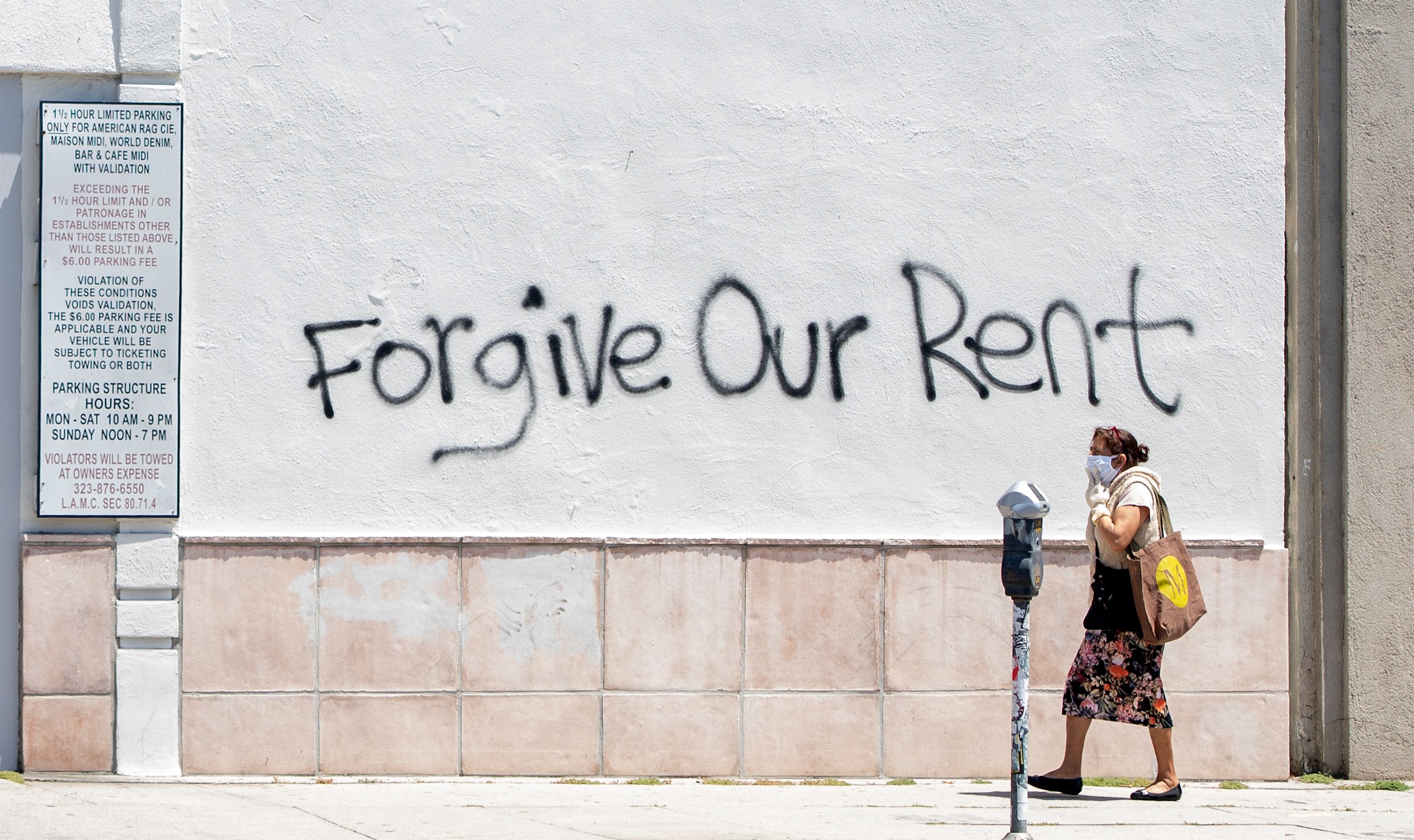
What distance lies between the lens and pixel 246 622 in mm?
6938

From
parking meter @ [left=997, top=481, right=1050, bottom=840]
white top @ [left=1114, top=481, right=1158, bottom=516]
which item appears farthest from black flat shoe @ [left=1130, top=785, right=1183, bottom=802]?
parking meter @ [left=997, top=481, right=1050, bottom=840]

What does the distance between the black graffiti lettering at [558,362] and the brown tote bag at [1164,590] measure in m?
2.57

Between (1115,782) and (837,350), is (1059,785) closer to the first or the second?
(1115,782)

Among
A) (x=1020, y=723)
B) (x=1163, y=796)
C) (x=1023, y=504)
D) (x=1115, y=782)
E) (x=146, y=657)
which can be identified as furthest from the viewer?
(x=1115, y=782)

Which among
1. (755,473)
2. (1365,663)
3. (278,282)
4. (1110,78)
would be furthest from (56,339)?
(1365,663)

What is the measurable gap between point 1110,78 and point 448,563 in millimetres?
3775

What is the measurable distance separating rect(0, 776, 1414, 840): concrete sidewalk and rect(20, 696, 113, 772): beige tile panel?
0.11 m

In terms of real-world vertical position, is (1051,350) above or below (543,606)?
above

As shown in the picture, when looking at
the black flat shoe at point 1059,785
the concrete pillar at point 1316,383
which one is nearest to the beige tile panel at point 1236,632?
the concrete pillar at point 1316,383

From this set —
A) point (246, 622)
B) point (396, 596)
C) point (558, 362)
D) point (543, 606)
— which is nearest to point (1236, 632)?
point (543, 606)

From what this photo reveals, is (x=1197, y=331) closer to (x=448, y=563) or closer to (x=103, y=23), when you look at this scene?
(x=448, y=563)

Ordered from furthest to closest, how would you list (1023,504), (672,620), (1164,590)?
(672,620) < (1164,590) < (1023,504)

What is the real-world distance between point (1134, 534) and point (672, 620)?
206cm

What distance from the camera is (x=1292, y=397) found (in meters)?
7.40
